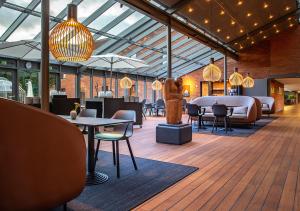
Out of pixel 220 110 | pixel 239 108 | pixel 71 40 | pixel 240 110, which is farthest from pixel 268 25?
pixel 71 40

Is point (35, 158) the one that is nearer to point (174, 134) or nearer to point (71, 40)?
point (71, 40)

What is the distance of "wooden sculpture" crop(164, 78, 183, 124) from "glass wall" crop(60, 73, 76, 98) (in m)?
6.32

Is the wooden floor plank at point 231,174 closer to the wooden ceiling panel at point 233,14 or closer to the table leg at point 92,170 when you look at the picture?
the table leg at point 92,170

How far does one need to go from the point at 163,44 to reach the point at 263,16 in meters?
4.51

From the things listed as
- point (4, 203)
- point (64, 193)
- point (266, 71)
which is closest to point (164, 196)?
point (64, 193)

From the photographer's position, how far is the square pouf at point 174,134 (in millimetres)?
5617

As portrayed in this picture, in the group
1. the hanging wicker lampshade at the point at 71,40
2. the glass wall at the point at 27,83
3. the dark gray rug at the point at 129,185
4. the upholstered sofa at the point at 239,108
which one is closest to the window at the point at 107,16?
the glass wall at the point at 27,83

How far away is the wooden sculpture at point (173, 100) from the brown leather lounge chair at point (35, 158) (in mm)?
3964

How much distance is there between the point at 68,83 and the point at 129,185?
8912 millimetres

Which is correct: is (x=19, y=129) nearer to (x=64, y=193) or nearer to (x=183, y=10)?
(x=64, y=193)

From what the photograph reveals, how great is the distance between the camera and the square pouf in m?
5.62

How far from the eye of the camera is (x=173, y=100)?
19.5ft

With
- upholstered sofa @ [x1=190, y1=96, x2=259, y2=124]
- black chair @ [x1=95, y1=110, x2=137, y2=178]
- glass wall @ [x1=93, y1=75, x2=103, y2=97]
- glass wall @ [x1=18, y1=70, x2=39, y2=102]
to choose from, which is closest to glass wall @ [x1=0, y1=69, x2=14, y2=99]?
glass wall @ [x1=18, y1=70, x2=39, y2=102]

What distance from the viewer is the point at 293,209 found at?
7.86 feet
